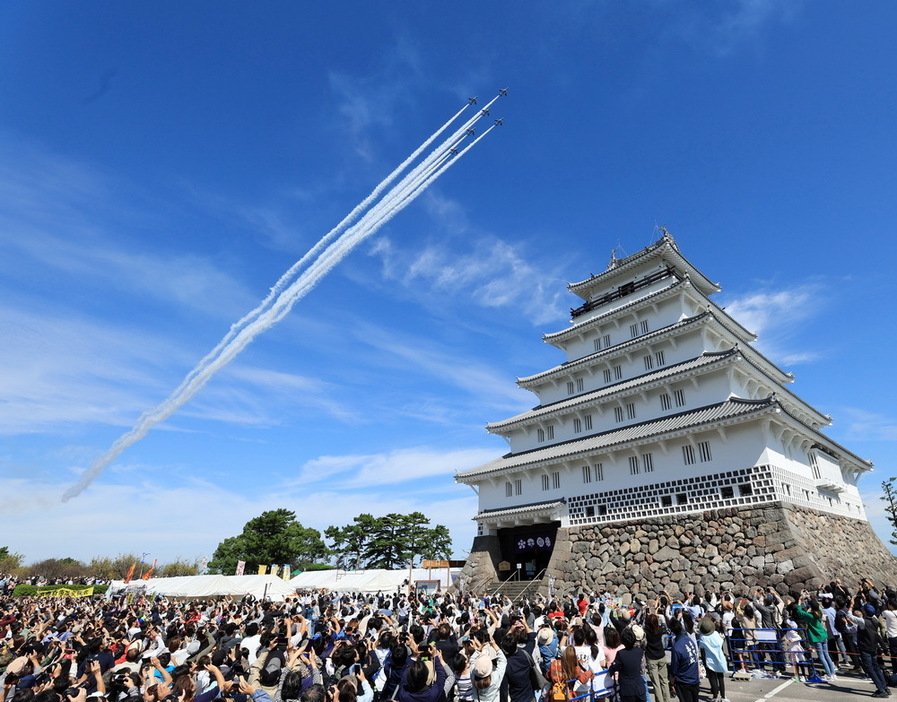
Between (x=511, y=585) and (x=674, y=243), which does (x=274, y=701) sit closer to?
(x=511, y=585)

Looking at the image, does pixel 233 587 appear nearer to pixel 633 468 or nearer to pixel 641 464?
pixel 633 468

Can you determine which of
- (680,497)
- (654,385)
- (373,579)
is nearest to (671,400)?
(654,385)

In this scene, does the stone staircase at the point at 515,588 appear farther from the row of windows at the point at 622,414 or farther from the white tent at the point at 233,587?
the white tent at the point at 233,587

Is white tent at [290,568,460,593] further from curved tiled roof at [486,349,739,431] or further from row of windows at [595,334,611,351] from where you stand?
row of windows at [595,334,611,351]

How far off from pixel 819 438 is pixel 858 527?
6038 mm

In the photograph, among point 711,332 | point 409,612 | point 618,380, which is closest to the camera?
point 409,612

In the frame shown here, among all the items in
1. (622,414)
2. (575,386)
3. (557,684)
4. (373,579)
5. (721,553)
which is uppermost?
(575,386)

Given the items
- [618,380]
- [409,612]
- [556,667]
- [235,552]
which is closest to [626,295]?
[618,380]

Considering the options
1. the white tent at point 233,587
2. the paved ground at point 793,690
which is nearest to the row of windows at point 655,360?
the paved ground at point 793,690

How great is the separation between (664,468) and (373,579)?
1984 cm

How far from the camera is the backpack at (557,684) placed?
656 centimetres

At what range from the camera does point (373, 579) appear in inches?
1260

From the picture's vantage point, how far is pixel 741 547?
20516mm

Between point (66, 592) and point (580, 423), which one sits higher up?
point (580, 423)
